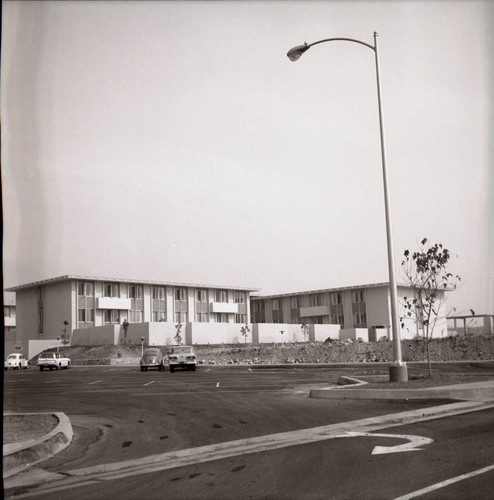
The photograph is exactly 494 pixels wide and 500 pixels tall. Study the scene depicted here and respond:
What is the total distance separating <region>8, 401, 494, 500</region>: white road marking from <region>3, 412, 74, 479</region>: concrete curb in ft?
2.66

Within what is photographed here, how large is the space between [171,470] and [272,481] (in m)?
1.60

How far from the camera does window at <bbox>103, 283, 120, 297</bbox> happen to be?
269ft

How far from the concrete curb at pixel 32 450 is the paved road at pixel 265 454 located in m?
0.22

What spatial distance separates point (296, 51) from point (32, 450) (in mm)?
15253

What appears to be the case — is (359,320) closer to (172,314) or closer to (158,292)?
(172,314)

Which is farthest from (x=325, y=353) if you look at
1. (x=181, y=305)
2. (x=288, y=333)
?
(x=181, y=305)

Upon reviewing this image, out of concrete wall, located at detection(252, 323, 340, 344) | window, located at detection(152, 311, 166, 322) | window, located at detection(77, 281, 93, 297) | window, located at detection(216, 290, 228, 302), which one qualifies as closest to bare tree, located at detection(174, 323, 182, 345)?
concrete wall, located at detection(252, 323, 340, 344)

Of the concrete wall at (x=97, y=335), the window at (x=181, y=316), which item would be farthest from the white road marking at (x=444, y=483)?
the window at (x=181, y=316)

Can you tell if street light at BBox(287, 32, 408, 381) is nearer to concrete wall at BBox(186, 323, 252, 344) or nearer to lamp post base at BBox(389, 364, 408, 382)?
lamp post base at BBox(389, 364, 408, 382)

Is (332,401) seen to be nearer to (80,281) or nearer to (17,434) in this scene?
(17,434)

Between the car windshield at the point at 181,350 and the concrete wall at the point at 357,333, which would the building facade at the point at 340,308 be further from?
the car windshield at the point at 181,350

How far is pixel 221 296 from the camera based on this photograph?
306 feet

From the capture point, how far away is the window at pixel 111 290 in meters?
81.9

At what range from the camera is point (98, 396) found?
21109mm
